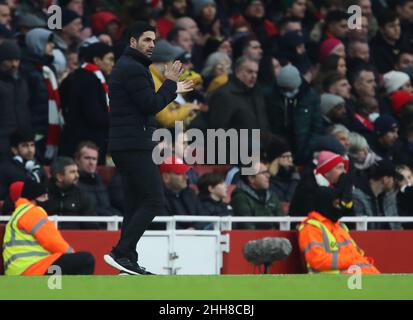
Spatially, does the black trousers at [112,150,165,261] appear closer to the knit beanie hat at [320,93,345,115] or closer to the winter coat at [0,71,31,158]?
the winter coat at [0,71,31,158]

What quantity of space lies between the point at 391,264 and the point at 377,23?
6950 millimetres

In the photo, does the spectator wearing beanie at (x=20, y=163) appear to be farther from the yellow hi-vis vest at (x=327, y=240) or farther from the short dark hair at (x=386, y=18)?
the short dark hair at (x=386, y=18)

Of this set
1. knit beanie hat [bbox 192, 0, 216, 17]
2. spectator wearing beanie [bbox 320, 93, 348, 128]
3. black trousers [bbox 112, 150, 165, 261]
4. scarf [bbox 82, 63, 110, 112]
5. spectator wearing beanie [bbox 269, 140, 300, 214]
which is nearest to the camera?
black trousers [bbox 112, 150, 165, 261]

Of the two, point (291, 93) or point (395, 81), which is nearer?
point (291, 93)

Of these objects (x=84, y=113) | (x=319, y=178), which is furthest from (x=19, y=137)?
(x=319, y=178)

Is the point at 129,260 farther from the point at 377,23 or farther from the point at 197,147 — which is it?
the point at 377,23

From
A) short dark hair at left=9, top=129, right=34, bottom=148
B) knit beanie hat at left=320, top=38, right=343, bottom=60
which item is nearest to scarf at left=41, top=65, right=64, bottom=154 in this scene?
short dark hair at left=9, top=129, right=34, bottom=148

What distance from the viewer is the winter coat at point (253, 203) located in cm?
1733

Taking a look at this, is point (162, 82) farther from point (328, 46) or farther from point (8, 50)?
point (328, 46)

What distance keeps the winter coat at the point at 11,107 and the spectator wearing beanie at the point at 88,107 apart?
1.49 feet

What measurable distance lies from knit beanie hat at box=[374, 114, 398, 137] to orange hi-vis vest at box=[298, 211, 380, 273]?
4.25 meters

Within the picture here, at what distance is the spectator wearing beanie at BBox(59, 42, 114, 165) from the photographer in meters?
17.7

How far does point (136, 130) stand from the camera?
13.8 metres

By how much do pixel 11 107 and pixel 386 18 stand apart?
7.23m
